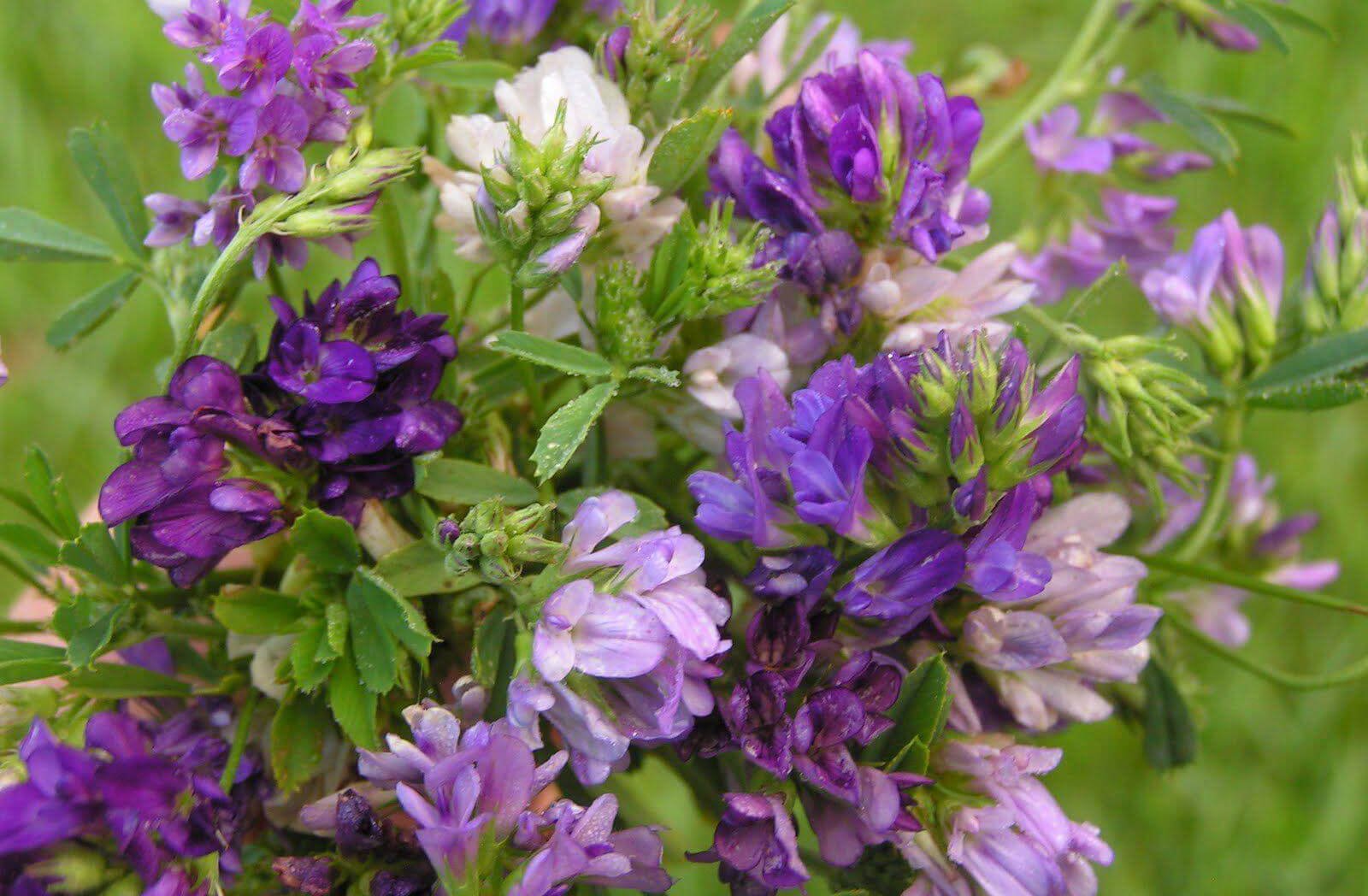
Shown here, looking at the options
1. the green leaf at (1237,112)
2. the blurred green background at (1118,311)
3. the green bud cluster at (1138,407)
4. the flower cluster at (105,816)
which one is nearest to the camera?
the flower cluster at (105,816)

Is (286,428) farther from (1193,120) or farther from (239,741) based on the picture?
(1193,120)

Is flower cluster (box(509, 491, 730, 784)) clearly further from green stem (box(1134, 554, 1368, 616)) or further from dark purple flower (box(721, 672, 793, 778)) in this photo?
green stem (box(1134, 554, 1368, 616))

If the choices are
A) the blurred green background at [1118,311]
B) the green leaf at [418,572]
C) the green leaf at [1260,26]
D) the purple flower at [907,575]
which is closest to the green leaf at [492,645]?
the green leaf at [418,572]

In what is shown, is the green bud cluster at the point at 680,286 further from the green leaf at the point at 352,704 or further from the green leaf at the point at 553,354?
the green leaf at the point at 352,704

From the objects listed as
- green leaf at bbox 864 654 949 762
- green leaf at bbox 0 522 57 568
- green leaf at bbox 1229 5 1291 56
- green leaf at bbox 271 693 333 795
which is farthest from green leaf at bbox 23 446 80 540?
green leaf at bbox 1229 5 1291 56

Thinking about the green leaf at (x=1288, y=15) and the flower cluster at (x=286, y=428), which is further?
the green leaf at (x=1288, y=15)

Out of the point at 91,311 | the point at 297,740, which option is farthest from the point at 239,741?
the point at 91,311
